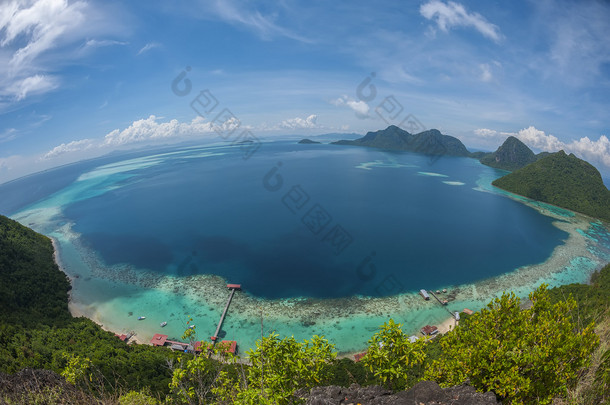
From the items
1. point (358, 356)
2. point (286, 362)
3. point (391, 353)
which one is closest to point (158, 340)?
point (358, 356)

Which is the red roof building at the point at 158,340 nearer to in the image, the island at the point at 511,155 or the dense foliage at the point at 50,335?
the dense foliage at the point at 50,335

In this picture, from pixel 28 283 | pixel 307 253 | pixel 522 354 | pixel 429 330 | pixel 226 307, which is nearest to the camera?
pixel 522 354

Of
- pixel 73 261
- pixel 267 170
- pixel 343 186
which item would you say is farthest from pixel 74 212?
pixel 343 186

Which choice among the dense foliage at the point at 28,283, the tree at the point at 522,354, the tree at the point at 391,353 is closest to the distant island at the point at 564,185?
the tree at the point at 522,354

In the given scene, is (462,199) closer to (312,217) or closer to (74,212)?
(312,217)

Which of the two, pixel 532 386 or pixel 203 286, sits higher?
pixel 203 286

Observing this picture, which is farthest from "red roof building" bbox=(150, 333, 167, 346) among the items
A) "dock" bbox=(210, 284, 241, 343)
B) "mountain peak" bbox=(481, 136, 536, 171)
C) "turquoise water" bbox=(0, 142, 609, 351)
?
"mountain peak" bbox=(481, 136, 536, 171)

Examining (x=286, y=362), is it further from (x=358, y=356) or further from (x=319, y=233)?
(x=319, y=233)
